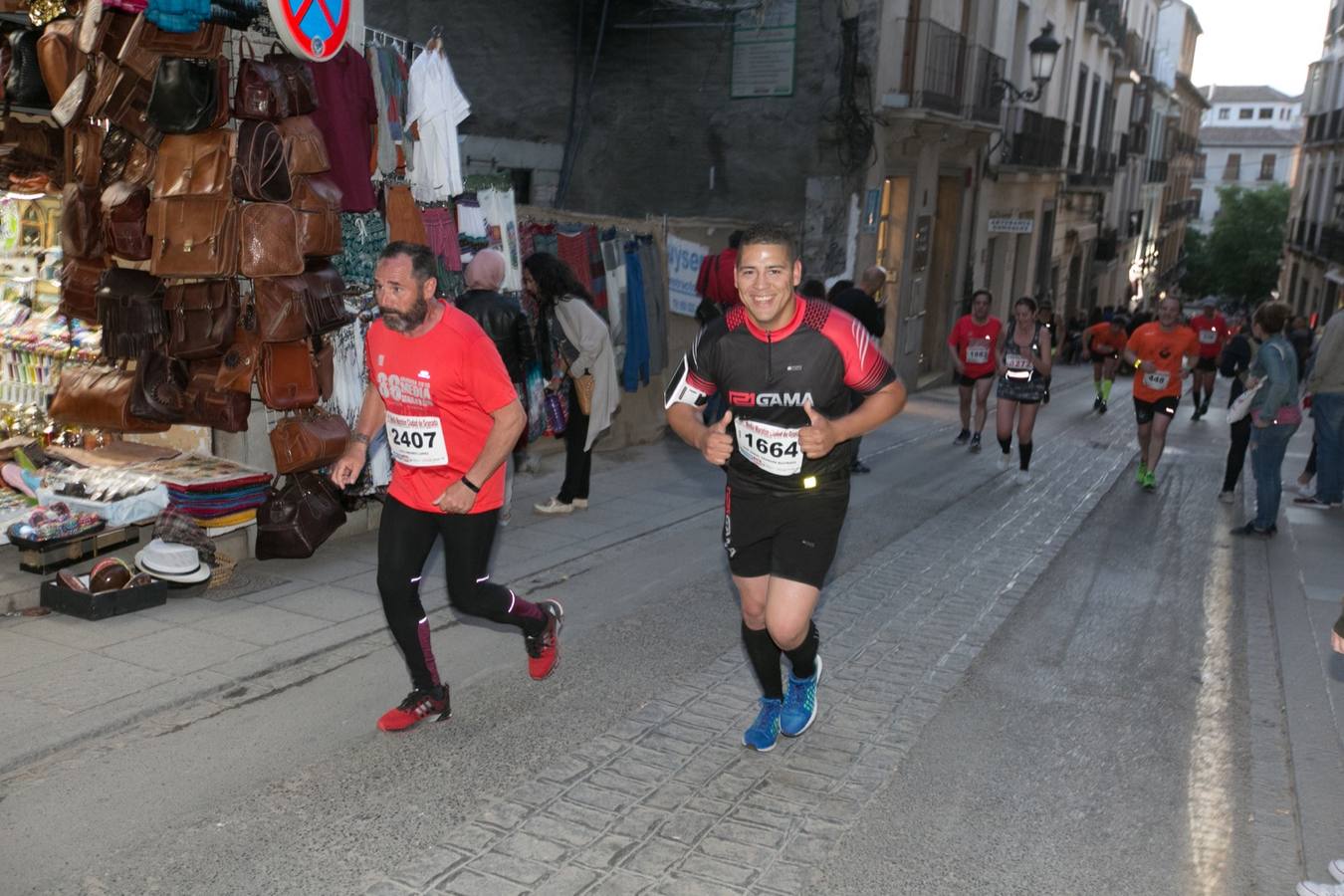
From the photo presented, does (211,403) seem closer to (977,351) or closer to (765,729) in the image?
(765,729)

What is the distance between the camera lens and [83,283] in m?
7.02

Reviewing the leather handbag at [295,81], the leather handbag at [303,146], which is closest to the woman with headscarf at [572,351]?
the leather handbag at [303,146]

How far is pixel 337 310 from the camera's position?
7031 millimetres

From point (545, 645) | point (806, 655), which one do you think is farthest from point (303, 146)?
point (806, 655)

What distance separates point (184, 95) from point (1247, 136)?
100475mm

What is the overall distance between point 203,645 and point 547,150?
1221cm

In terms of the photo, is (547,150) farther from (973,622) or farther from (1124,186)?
(1124,186)

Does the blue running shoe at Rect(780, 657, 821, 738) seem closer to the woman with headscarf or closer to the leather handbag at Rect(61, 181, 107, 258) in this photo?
the woman with headscarf

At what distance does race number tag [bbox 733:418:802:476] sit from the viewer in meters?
4.23

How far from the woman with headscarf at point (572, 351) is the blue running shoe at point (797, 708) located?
4181 mm

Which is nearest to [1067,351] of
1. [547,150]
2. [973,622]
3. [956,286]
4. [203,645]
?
[956,286]

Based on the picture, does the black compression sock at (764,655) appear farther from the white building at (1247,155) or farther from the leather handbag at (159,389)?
the white building at (1247,155)

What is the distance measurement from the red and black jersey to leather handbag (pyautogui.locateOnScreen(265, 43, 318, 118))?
3.54m

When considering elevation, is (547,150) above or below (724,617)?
above
